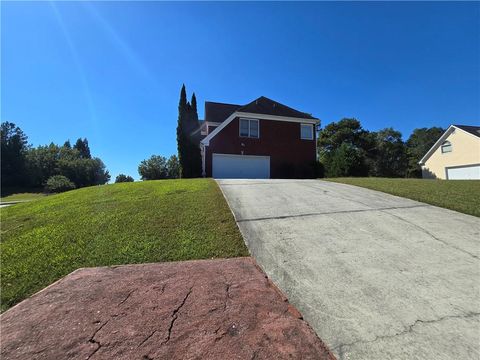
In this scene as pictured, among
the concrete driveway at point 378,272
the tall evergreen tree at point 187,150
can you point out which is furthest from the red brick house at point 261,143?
the concrete driveway at point 378,272

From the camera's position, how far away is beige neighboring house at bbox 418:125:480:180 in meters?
22.7

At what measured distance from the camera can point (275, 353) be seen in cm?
230

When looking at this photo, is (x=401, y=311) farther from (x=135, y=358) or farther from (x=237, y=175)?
(x=237, y=175)

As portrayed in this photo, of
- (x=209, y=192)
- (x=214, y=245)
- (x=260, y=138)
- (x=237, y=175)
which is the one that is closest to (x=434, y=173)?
(x=260, y=138)

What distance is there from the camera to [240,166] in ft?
66.7

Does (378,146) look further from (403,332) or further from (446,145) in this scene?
(403,332)

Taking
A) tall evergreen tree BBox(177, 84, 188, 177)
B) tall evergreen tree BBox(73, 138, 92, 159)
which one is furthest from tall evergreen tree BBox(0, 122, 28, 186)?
tall evergreen tree BBox(177, 84, 188, 177)

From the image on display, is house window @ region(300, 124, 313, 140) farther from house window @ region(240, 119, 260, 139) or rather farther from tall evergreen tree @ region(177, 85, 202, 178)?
tall evergreen tree @ region(177, 85, 202, 178)

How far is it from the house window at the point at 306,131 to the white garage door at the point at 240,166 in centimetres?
396

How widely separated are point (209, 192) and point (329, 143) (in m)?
42.0

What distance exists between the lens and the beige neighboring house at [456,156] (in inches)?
894

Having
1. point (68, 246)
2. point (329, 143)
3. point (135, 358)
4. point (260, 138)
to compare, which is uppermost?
point (329, 143)

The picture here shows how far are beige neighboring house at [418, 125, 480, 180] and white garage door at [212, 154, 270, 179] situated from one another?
17.4m

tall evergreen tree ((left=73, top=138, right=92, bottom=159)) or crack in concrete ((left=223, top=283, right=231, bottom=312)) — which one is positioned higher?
tall evergreen tree ((left=73, top=138, right=92, bottom=159))
